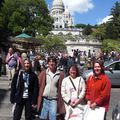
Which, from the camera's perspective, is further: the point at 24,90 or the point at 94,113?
the point at 24,90

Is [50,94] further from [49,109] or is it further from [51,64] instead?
[51,64]

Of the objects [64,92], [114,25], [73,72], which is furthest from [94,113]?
[114,25]

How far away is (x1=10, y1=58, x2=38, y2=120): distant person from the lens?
8742mm

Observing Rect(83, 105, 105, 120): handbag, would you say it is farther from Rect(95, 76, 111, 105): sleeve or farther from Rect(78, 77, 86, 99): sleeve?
Rect(78, 77, 86, 99): sleeve

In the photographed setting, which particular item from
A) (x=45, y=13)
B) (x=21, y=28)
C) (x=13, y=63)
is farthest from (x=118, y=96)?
(x=45, y=13)

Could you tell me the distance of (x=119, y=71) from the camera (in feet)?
74.0

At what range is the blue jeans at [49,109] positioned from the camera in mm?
8820

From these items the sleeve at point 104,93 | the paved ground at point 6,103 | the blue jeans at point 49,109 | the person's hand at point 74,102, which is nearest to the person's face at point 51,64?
the blue jeans at point 49,109

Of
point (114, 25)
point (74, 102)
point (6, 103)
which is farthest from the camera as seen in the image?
point (114, 25)

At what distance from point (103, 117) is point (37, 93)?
1.47 metres

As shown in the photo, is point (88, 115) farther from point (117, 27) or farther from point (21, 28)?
point (117, 27)

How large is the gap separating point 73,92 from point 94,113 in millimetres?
835

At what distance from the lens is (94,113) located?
26.0 feet

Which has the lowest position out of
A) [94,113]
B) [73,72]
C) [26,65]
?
[94,113]
